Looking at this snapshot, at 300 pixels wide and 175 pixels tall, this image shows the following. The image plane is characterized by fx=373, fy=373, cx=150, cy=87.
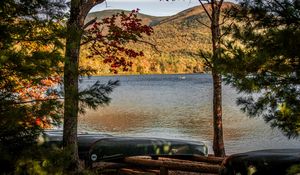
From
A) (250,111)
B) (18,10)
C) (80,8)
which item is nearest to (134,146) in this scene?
(80,8)

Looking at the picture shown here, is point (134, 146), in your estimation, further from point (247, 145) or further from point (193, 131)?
point (193, 131)

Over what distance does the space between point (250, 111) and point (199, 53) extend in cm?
121

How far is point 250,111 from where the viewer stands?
571 centimetres

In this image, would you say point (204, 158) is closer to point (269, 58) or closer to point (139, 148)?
point (139, 148)

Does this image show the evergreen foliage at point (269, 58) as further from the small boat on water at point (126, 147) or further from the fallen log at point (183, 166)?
the small boat on water at point (126, 147)

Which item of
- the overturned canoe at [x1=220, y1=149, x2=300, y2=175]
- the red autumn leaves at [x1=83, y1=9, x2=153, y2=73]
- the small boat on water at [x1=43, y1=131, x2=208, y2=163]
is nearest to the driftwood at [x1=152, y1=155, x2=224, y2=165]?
the small boat on water at [x1=43, y1=131, x2=208, y2=163]

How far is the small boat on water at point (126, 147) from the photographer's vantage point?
10609mm

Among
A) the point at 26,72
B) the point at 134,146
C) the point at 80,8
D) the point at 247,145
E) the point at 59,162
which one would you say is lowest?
the point at 247,145

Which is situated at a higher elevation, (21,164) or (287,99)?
(287,99)

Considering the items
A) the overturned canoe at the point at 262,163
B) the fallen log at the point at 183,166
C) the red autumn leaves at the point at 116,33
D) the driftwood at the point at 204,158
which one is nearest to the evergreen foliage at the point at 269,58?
the overturned canoe at the point at 262,163

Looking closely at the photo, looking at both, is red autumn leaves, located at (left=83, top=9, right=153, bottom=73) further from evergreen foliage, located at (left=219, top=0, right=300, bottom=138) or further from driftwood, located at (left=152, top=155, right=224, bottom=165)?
driftwood, located at (left=152, top=155, right=224, bottom=165)

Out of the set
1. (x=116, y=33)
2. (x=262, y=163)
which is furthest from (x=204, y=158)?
(x=116, y=33)

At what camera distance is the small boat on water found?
10609mm

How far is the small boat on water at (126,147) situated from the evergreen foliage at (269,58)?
5.72 m
